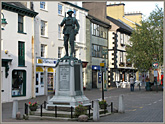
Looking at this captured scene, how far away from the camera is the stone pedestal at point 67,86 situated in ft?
46.2

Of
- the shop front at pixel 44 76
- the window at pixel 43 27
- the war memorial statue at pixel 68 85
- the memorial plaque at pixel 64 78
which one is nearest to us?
the war memorial statue at pixel 68 85

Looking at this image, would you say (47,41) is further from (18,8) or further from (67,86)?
(67,86)

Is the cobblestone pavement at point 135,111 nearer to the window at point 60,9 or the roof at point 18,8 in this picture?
the roof at point 18,8

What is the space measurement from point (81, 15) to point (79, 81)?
24532 millimetres

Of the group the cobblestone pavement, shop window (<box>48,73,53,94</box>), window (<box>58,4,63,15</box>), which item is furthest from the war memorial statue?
window (<box>58,4,63,15</box>)

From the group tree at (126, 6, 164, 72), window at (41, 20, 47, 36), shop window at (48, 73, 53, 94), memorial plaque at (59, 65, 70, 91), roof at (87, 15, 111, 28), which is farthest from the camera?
roof at (87, 15, 111, 28)

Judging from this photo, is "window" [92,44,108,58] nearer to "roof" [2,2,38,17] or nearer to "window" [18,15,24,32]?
"roof" [2,2,38,17]

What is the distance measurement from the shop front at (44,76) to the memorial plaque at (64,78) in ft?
49.6

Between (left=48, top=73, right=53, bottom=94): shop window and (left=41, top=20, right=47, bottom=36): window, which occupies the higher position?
(left=41, top=20, right=47, bottom=36): window

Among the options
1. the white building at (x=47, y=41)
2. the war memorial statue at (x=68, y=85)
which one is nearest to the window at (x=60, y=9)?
the white building at (x=47, y=41)

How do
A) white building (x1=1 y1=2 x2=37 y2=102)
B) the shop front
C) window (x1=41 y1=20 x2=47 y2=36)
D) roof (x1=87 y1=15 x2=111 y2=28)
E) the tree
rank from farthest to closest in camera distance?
roof (x1=87 y1=15 x2=111 y2=28) < the tree < window (x1=41 y1=20 x2=47 y2=36) < the shop front < white building (x1=1 y1=2 x2=37 y2=102)

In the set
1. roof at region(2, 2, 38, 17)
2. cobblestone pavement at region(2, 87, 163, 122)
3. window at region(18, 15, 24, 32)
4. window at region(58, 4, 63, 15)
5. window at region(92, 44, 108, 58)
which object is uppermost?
window at region(58, 4, 63, 15)

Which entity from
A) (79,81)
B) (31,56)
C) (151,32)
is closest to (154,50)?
(151,32)

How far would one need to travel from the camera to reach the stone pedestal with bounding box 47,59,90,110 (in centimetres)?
1407
